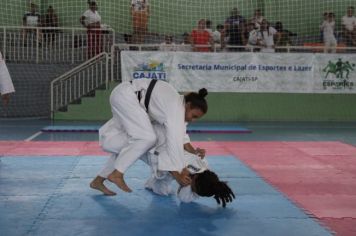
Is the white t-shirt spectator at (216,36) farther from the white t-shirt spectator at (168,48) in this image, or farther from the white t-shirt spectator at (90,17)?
the white t-shirt spectator at (90,17)

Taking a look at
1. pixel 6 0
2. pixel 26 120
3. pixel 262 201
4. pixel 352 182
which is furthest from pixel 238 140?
pixel 6 0

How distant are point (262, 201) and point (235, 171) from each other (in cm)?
174

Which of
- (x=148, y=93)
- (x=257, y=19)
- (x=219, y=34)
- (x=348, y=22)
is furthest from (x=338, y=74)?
(x=148, y=93)

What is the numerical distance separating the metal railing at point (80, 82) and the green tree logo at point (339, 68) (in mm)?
6450

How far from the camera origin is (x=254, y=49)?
1541 cm

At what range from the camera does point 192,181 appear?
4918 millimetres

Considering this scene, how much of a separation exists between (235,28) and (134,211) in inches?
471

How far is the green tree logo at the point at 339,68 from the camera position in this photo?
14.9 metres

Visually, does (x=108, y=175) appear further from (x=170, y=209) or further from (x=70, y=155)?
(x=70, y=155)

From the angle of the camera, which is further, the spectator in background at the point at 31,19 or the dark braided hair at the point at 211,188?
the spectator in background at the point at 31,19

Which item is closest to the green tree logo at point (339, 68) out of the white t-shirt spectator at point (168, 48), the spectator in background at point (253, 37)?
the spectator in background at point (253, 37)

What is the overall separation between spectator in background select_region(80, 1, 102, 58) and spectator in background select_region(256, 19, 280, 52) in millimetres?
4777

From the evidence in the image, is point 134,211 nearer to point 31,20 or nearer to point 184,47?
point 184,47

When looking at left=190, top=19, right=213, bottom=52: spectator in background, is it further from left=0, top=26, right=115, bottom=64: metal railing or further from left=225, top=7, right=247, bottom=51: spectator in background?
left=0, top=26, right=115, bottom=64: metal railing
